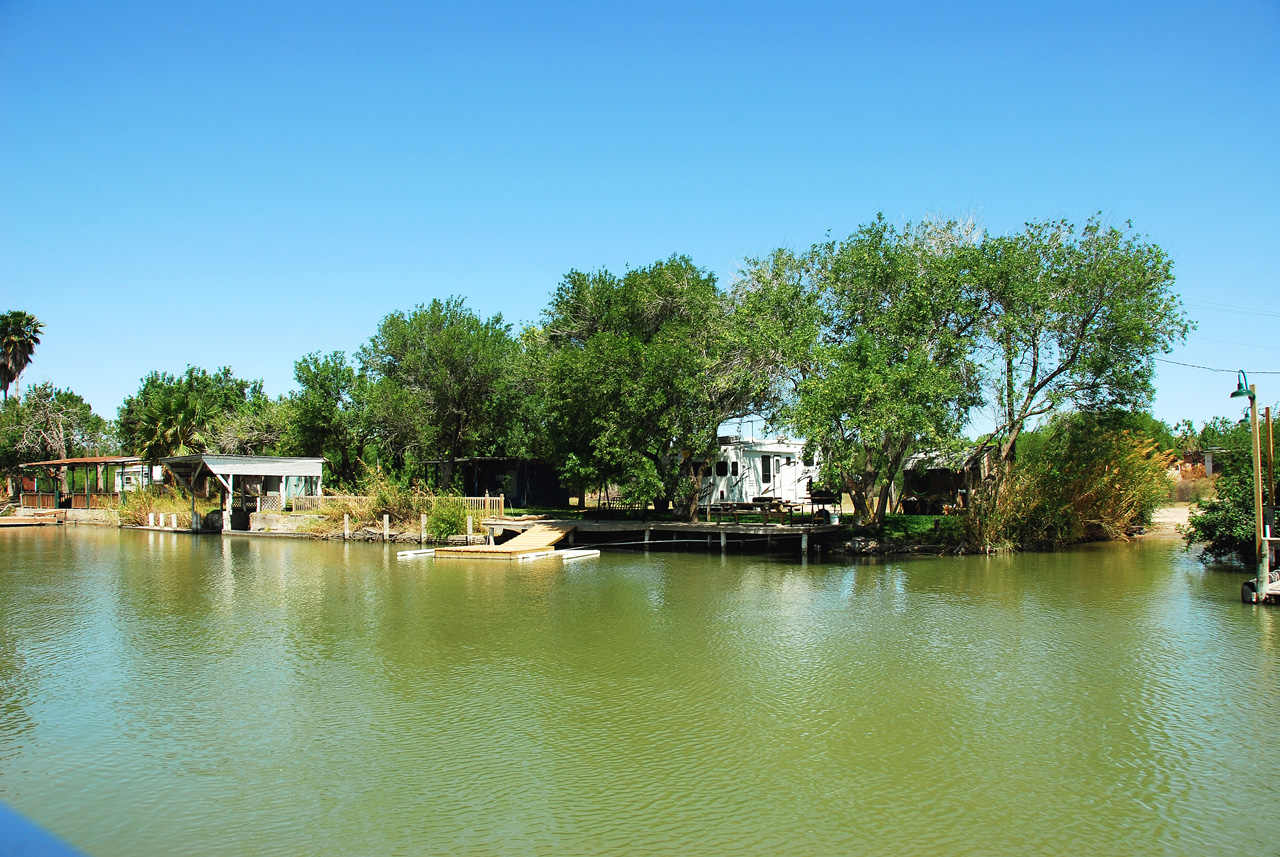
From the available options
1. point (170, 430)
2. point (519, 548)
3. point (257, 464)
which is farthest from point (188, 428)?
point (519, 548)

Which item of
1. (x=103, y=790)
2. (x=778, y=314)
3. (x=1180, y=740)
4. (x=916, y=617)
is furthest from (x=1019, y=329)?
(x=103, y=790)

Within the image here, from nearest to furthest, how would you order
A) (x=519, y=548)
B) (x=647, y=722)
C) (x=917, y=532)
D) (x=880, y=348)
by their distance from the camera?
(x=647, y=722) < (x=880, y=348) < (x=519, y=548) < (x=917, y=532)

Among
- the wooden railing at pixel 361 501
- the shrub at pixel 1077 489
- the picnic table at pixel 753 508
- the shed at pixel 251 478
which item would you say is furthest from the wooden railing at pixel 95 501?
the shrub at pixel 1077 489

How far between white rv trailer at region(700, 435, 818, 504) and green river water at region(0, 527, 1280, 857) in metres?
17.2

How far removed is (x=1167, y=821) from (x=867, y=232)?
826 inches

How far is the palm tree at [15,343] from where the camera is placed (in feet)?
189

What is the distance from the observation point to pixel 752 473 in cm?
3678

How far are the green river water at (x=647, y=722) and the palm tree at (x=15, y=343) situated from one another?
1944 inches

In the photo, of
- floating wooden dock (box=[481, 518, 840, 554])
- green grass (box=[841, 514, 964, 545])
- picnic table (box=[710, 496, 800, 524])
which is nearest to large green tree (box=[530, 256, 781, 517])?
floating wooden dock (box=[481, 518, 840, 554])

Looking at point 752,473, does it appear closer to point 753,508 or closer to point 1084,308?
point 753,508

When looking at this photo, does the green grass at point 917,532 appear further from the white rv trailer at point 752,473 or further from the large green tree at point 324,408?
the large green tree at point 324,408

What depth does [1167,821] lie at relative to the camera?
7.25 m

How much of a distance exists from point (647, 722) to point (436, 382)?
2790 cm

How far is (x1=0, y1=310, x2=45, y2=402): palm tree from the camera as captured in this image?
57.5m
